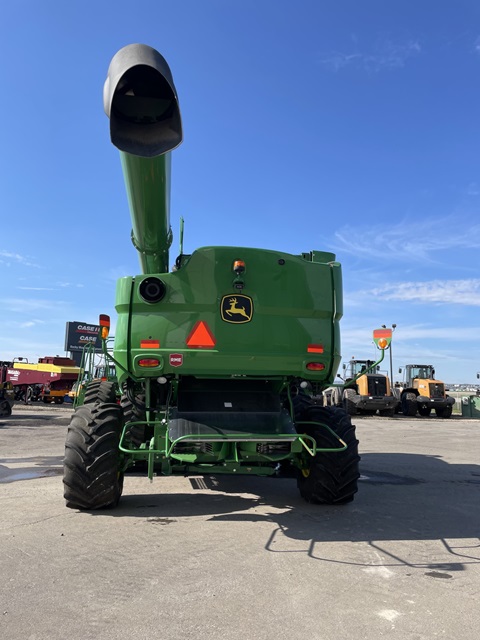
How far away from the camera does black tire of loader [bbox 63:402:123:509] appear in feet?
18.1

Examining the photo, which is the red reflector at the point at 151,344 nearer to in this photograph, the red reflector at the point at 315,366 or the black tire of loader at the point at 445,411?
the red reflector at the point at 315,366

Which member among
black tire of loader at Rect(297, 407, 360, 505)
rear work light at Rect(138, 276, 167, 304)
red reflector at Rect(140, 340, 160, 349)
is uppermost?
rear work light at Rect(138, 276, 167, 304)

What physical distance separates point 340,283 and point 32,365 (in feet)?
104

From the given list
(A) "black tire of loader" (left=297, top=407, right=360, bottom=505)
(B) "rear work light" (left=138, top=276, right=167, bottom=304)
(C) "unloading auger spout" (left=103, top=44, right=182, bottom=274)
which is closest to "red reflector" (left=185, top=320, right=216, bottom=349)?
(B) "rear work light" (left=138, top=276, right=167, bottom=304)

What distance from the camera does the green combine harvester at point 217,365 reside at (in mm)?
5590

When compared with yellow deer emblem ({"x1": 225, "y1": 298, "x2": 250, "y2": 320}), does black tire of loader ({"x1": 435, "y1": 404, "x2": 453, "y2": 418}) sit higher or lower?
lower

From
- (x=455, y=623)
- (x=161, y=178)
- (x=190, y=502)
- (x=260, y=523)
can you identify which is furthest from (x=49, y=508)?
(x=455, y=623)

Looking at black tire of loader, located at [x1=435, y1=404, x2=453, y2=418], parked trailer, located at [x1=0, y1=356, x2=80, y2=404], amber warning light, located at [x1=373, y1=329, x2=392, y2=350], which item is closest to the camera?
amber warning light, located at [x1=373, y1=329, x2=392, y2=350]

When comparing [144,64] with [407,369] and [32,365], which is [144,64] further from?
[32,365]

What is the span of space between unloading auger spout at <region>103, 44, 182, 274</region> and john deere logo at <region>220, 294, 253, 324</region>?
1457 millimetres

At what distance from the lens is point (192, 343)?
19.0 feet

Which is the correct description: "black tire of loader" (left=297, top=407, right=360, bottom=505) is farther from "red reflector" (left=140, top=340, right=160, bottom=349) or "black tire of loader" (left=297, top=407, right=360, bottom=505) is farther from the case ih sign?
the case ih sign

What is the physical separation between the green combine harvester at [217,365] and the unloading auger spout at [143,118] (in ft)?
1.33

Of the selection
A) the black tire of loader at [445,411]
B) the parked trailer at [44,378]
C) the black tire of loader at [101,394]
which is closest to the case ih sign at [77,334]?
the parked trailer at [44,378]
